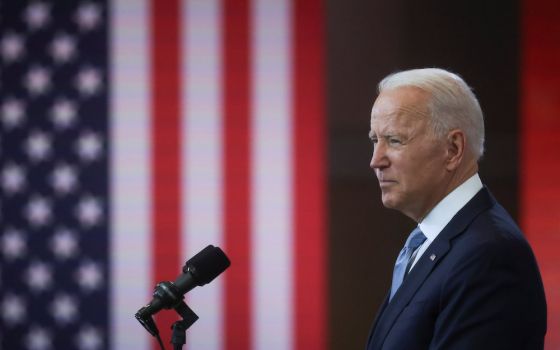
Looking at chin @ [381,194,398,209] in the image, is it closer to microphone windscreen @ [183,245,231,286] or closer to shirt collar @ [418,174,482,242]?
shirt collar @ [418,174,482,242]

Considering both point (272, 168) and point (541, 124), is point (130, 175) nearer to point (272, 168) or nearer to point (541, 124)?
point (272, 168)

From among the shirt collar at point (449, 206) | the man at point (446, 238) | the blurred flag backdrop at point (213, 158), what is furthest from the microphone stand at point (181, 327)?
the blurred flag backdrop at point (213, 158)

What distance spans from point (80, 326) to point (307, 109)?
1.41 meters

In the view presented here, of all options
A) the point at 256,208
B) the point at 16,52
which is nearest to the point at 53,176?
the point at 16,52

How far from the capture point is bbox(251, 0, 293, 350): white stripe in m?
3.25

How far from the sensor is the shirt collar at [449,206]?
1.28 m

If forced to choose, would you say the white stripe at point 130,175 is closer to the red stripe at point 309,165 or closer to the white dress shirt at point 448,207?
the red stripe at point 309,165

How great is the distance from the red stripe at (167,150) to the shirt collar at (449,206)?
6.88ft

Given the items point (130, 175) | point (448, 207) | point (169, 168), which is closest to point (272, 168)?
point (169, 168)

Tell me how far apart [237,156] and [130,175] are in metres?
0.48

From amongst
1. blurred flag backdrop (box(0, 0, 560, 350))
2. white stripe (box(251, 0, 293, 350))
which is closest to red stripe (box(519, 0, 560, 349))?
blurred flag backdrop (box(0, 0, 560, 350))

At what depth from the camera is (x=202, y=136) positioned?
3.27 metres

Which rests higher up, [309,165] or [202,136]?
[202,136]

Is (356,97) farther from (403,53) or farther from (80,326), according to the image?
(80,326)
